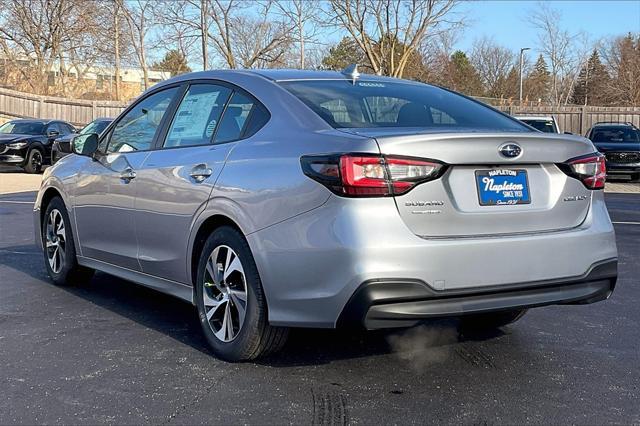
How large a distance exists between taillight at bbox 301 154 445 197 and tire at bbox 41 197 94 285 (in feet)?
10.4

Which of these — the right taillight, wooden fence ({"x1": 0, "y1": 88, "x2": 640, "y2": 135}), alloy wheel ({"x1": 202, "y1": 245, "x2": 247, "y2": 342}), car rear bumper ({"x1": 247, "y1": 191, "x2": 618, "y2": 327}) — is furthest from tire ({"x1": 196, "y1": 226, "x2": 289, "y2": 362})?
wooden fence ({"x1": 0, "y1": 88, "x2": 640, "y2": 135})

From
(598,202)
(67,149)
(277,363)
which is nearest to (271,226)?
(277,363)

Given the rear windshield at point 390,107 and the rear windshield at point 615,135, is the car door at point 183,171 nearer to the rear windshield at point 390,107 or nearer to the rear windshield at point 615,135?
the rear windshield at point 390,107

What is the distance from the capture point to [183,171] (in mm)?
4359

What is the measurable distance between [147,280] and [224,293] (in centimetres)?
97

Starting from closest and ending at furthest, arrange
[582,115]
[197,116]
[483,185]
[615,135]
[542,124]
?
[483,185]
[197,116]
[542,124]
[615,135]
[582,115]

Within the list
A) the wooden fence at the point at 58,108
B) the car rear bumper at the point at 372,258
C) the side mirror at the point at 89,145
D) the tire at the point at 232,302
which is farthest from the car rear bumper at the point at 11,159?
the car rear bumper at the point at 372,258

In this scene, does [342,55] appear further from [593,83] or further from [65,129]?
[65,129]

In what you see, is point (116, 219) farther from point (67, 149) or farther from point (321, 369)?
point (321, 369)

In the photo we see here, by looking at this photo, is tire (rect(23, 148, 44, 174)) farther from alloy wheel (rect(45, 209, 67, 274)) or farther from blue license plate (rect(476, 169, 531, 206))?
blue license plate (rect(476, 169, 531, 206))

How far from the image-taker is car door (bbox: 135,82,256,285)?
13.8 ft

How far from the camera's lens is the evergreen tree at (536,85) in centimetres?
5884

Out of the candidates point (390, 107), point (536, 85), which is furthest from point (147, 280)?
point (536, 85)

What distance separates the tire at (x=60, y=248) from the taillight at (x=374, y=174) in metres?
3.17
